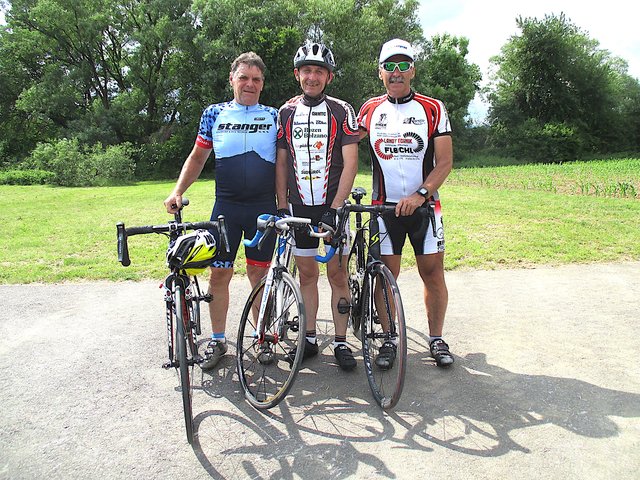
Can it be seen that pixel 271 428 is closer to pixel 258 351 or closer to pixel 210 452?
pixel 210 452

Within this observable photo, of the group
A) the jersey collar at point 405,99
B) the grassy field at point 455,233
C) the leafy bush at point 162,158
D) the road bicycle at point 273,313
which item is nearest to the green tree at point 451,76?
the leafy bush at point 162,158

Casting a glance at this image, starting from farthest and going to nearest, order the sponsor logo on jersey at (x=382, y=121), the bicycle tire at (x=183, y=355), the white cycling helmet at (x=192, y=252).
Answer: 1. the sponsor logo on jersey at (x=382, y=121)
2. the white cycling helmet at (x=192, y=252)
3. the bicycle tire at (x=183, y=355)

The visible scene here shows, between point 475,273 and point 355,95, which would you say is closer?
point 475,273

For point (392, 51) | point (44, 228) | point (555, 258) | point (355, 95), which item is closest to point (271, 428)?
point (392, 51)

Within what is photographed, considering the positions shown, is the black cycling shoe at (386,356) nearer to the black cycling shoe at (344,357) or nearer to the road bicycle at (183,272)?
the black cycling shoe at (344,357)

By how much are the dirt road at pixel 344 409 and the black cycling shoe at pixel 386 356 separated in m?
0.17

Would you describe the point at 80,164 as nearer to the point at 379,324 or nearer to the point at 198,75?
the point at 198,75

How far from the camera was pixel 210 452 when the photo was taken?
2924 millimetres

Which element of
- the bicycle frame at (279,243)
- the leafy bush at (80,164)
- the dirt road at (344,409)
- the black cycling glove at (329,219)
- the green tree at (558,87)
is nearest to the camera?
the dirt road at (344,409)

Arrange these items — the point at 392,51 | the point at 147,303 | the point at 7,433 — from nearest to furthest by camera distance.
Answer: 1. the point at 7,433
2. the point at 392,51
3. the point at 147,303

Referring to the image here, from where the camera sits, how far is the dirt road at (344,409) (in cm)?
279

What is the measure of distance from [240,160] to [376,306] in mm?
1523

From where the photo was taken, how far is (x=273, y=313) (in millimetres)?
3477

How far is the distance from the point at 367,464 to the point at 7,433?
2199mm
